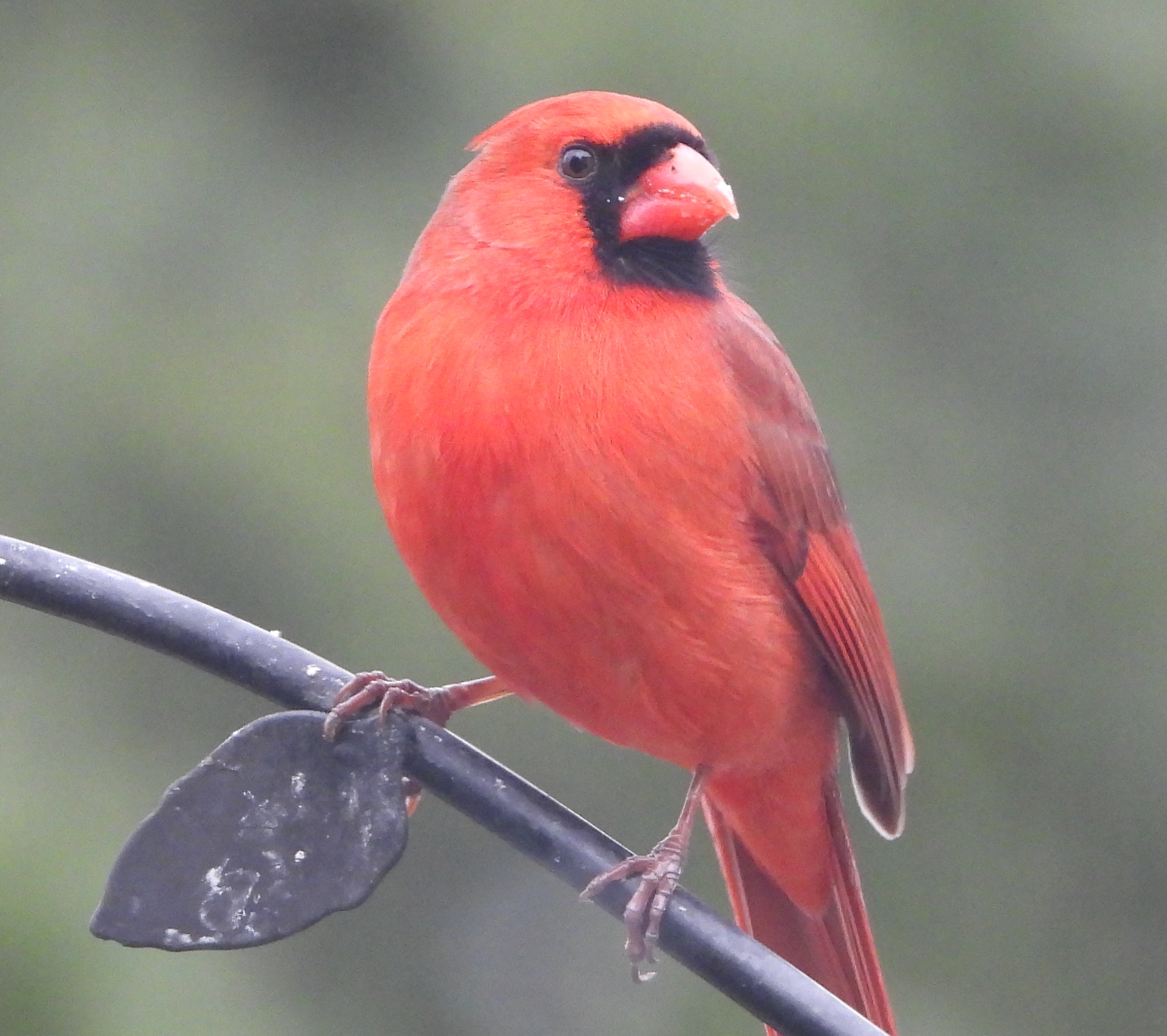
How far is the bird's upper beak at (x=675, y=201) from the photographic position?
2154 mm

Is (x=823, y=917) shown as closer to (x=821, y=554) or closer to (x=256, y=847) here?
(x=821, y=554)

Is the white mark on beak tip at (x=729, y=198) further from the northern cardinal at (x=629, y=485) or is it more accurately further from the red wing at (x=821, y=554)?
the red wing at (x=821, y=554)

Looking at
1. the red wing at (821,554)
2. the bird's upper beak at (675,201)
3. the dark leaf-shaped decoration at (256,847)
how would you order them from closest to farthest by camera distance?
the dark leaf-shaped decoration at (256,847), the bird's upper beak at (675,201), the red wing at (821,554)

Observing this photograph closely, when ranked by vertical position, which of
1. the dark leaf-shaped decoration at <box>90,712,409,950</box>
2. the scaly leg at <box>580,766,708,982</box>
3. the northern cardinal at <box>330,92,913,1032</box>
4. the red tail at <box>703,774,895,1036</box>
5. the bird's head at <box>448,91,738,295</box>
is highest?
the bird's head at <box>448,91,738,295</box>

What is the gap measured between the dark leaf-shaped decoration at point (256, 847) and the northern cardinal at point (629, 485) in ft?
0.44

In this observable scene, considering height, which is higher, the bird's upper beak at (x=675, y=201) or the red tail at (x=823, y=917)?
the bird's upper beak at (x=675, y=201)

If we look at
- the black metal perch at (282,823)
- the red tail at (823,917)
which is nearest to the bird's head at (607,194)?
the black metal perch at (282,823)

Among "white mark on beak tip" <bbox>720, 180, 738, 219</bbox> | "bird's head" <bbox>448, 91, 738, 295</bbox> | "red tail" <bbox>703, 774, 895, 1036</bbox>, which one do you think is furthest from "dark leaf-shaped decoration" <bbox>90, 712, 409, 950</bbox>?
"red tail" <bbox>703, 774, 895, 1036</bbox>

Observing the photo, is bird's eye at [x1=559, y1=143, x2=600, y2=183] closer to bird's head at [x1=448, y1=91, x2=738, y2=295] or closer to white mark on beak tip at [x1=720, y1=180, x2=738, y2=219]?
bird's head at [x1=448, y1=91, x2=738, y2=295]

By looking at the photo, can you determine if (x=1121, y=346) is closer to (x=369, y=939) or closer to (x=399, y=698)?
(x=369, y=939)

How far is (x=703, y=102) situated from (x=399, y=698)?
2.15 meters

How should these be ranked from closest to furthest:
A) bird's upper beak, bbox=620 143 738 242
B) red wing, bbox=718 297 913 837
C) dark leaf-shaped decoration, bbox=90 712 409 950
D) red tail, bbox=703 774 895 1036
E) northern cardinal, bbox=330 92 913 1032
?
dark leaf-shaped decoration, bbox=90 712 409 950, northern cardinal, bbox=330 92 913 1032, bird's upper beak, bbox=620 143 738 242, red wing, bbox=718 297 913 837, red tail, bbox=703 774 895 1036

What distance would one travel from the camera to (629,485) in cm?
196

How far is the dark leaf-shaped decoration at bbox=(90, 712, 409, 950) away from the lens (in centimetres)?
162
